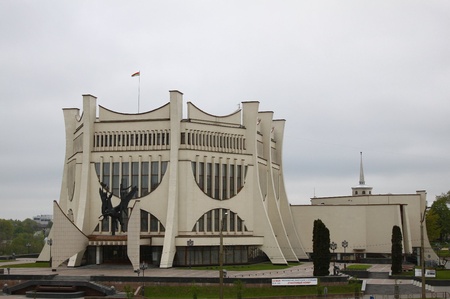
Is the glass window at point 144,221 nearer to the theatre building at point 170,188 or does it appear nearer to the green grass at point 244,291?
the theatre building at point 170,188

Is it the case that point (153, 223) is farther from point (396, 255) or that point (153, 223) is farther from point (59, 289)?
point (396, 255)

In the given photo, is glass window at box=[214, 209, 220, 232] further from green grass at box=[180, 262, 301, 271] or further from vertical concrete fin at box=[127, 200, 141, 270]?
vertical concrete fin at box=[127, 200, 141, 270]

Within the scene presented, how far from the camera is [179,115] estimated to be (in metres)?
67.0

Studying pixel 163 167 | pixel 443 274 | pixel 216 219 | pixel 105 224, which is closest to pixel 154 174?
pixel 163 167

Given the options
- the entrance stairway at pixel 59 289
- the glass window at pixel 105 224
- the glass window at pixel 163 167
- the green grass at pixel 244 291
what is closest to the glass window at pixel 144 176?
the glass window at pixel 163 167

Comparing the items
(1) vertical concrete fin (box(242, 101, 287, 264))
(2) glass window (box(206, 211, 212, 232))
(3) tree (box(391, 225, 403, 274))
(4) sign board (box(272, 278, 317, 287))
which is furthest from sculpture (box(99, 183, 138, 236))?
(3) tree (box(391, 225, 403, 274))

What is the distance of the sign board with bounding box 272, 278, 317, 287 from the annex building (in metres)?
15.6

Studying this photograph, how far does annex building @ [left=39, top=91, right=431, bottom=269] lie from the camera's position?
64.8 metres

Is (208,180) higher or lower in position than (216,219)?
higher

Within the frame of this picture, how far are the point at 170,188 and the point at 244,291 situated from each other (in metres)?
19.2

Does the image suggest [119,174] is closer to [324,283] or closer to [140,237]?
[140,237]

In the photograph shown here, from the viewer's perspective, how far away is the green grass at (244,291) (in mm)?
49062

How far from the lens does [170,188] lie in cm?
6588

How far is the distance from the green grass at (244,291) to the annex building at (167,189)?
12.0 meters
